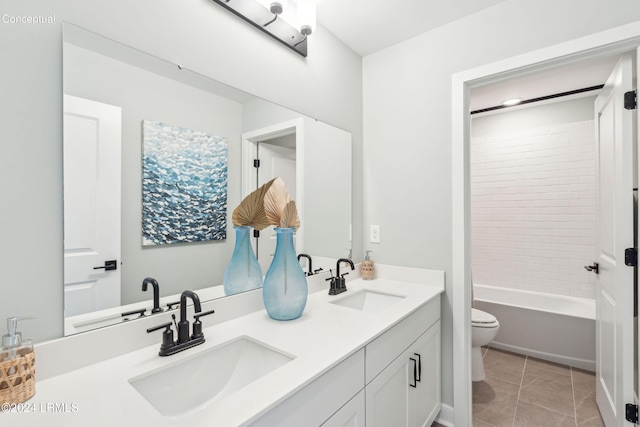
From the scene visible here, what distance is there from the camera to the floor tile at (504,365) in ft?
8.00

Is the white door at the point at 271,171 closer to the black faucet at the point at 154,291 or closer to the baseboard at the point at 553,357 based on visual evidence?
the black faucet at the point at 154,291

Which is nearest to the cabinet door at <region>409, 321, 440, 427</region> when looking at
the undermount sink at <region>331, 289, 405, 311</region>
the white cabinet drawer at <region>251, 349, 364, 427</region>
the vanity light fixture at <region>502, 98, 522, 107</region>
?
the undermount sink at <region>331, 289, 405, 311</region>

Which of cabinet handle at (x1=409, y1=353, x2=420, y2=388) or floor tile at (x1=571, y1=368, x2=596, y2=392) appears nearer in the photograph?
cabinet handle at (x1=409, y1=353, x2=420, y2=388)

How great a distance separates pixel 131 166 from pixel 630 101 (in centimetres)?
217

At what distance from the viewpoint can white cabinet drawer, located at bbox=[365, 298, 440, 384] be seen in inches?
44.9

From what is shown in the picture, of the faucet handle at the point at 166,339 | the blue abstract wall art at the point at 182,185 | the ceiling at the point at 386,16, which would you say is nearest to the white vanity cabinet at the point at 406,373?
the faucet handle at the point at 166,339

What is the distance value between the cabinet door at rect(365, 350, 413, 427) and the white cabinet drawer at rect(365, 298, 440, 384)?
0.03 meters

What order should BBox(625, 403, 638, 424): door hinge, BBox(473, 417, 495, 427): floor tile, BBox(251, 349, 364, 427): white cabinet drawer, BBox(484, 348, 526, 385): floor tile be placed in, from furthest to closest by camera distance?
BBox(484, 348, 526, 385): floor tile → BBox(473, 417, 495, 427): floor tile → BBox(625, 403, 638, 424): door hinge → BBox(251, 349, 364, 427): white cabinet drawer

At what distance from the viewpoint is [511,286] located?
332 cm

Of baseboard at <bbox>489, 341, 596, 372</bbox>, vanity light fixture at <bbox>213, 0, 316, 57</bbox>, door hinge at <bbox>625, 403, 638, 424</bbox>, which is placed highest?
vanity light fixture at <bbox>213, 0, 316, 57</bbox>

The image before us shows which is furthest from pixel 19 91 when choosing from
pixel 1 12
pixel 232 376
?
pixel 232 376

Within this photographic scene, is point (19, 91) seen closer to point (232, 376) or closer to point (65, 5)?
point (65, 5)

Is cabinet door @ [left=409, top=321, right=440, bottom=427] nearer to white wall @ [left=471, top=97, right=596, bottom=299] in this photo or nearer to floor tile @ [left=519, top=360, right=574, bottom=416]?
floor tile @ [left=519, top=360, right=574, bottom=416]

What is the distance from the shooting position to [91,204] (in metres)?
0.94
